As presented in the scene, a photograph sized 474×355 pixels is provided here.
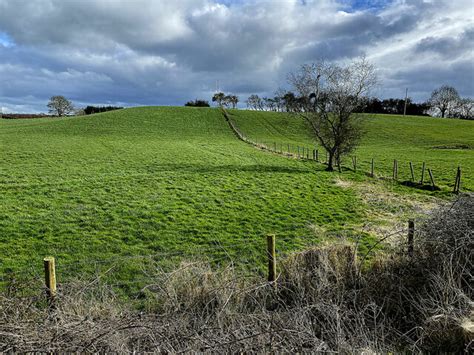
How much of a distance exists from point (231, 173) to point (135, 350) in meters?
20.5

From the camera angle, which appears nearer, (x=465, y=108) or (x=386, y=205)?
(x=386, y=205)

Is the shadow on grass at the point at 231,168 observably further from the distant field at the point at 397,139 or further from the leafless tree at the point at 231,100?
the leafless tree at the point at 231,100

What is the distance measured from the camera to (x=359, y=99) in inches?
1166

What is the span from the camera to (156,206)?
16.3 meters

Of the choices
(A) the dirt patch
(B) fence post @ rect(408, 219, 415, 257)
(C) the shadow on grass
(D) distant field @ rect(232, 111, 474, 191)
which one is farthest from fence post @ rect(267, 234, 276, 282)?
(D) distant field @ rect(232, 111, 474, 191)

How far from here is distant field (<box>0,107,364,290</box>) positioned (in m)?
11.4

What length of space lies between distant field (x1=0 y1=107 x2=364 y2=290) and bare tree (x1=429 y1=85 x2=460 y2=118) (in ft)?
340

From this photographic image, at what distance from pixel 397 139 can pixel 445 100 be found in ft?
215

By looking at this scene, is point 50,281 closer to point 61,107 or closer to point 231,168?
point 231,168

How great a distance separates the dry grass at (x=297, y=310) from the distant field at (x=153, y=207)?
2.68 m

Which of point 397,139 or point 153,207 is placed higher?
point 397,139

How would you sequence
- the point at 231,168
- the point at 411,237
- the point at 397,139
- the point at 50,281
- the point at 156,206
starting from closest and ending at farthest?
the point at 50,281, the point at 411,237, the point at 156,206, the point at 231,168, the point at 397,139

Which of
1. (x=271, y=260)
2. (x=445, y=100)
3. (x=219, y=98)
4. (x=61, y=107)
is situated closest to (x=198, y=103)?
(x=219, y=98)

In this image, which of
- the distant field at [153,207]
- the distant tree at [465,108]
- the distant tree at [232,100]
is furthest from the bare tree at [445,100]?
the distant field at [153,207]
